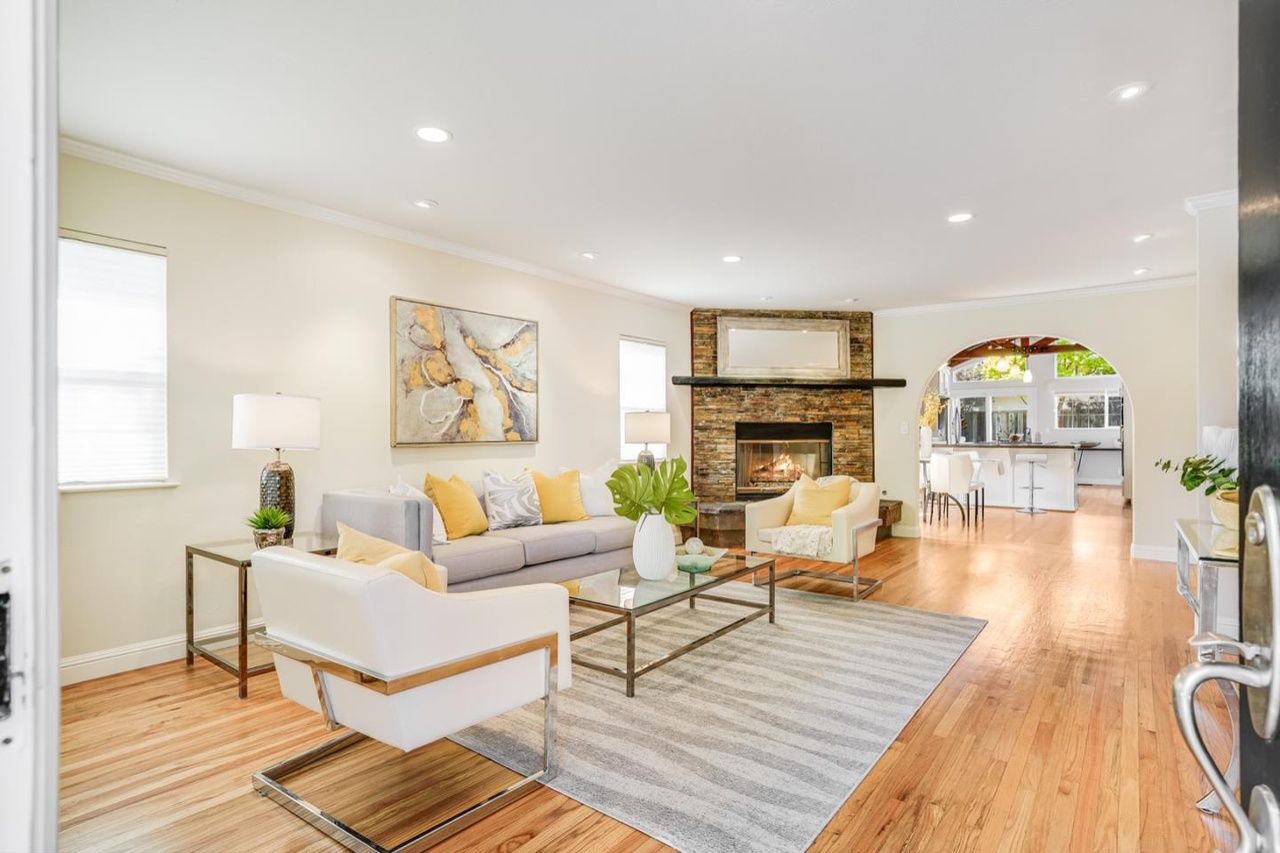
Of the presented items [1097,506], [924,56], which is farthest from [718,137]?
[1097,506]

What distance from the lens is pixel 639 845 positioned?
1.98 metres

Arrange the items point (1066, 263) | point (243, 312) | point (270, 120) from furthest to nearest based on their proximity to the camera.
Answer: point (1066, 263) → point (243, 312) → point (270, 120)

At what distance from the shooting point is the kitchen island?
941 centimetres

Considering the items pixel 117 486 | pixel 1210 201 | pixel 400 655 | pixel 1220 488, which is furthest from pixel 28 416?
pixel 1210 201

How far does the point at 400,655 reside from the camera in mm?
1882

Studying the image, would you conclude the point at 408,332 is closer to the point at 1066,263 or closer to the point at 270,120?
the point at 270,120

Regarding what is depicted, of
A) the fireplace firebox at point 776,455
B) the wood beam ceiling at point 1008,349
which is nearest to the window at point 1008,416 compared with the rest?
the wood beam ceiling at point 1008,349

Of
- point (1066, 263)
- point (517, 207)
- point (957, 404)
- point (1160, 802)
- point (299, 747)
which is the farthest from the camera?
point (957, 404)

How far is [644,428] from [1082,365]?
10.7 m

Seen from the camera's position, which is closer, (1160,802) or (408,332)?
(1160,802)

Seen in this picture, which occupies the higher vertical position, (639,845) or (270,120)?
(270,120)

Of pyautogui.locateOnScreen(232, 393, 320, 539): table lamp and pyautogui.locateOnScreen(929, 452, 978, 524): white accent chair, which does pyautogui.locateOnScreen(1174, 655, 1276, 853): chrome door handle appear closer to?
pyautogui.locateOnScreen(232, 393, 320, 539): table lamp

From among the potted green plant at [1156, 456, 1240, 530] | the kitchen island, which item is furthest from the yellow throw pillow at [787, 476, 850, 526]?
the kitchen island

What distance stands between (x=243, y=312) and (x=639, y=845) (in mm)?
3423
